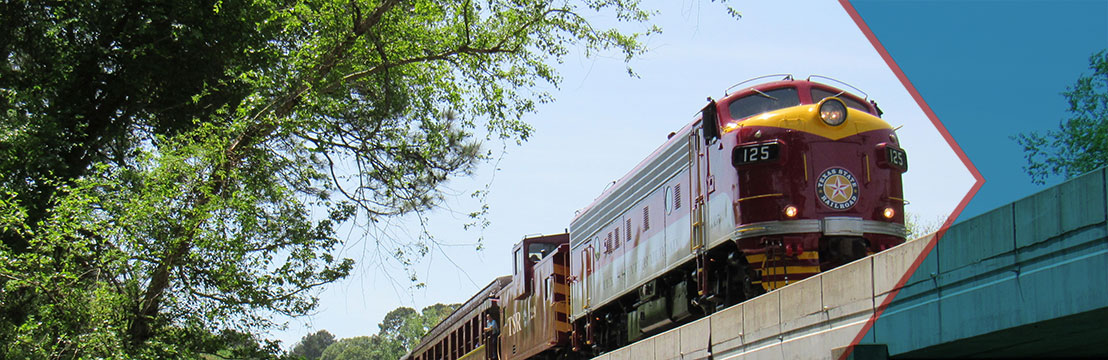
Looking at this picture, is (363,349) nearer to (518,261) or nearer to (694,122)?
(518,261)

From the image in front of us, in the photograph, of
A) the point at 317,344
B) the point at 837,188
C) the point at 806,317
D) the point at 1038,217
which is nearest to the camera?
the point at 1038,217

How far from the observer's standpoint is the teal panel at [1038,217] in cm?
564

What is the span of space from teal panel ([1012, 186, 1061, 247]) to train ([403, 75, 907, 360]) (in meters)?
5.79

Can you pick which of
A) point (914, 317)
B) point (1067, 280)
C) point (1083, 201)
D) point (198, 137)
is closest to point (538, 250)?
point (198, 137)

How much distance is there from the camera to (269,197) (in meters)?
18.0

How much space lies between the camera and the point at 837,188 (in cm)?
1208

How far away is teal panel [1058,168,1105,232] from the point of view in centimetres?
533

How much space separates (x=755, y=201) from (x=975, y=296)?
18.8 feet

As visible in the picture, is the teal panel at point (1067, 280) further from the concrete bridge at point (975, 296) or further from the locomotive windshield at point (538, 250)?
the locomotive windshield at point (538, 250)

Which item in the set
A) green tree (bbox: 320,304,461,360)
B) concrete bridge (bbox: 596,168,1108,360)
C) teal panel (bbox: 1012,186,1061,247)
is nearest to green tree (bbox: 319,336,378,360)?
green tree (bbox: 320,304,461,360)

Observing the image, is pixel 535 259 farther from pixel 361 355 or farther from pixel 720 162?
pixel 361 355

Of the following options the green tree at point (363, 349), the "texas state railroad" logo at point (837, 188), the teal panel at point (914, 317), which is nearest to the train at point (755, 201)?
the "texas state railroad" logo at point (837, 188)

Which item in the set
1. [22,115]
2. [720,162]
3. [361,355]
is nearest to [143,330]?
[22,115]

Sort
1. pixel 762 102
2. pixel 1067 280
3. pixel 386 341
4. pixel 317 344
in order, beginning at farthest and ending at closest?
pixel 317 344 < pixel 386 341 < pixel 762 102 < pixel 1067 280
